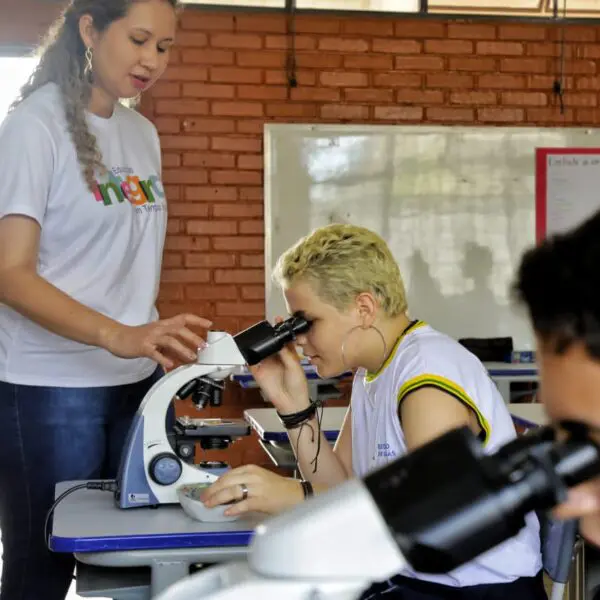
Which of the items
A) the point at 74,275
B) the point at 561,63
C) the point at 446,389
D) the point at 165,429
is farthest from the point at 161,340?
the point at 561,63

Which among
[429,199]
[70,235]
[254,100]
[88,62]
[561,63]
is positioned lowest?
[70,235]

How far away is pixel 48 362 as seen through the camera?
1935 millimetres

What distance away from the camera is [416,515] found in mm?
415

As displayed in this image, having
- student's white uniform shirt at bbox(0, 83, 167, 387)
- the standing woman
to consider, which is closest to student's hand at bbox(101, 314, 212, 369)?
the standing woman

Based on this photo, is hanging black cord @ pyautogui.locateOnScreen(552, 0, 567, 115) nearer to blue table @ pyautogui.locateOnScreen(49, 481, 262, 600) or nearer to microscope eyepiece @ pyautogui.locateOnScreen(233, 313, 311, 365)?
microscope eyepiece @ pyautogui.locateOnScreen(233, 313, 311, 365)

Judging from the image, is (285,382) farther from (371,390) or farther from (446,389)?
(446,389)

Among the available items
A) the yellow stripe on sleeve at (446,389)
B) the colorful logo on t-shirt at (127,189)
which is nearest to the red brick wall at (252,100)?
the colorful logo on t-shirt at (127,189)

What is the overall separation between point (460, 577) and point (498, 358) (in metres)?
2.92

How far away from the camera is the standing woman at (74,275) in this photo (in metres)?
1.86

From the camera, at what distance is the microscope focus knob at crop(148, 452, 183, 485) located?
5.82 feet

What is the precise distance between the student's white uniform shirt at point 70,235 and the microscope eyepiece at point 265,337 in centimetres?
33

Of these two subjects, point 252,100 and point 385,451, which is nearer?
point 385,451

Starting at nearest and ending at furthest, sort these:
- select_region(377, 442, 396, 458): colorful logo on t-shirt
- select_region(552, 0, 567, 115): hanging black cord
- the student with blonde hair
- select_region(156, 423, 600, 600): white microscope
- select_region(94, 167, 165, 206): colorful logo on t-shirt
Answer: select_region(156, 423, 600, 600): white microscope, the student with blonde hair, select_region(377, 442, 396, 458): colorful logo on t-shirt, select_region(94, 167, 165, 206): colorful logo on t-shirt, select_region(552, 0, 567, 115): hanging black cord

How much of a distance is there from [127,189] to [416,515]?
5.56ft
